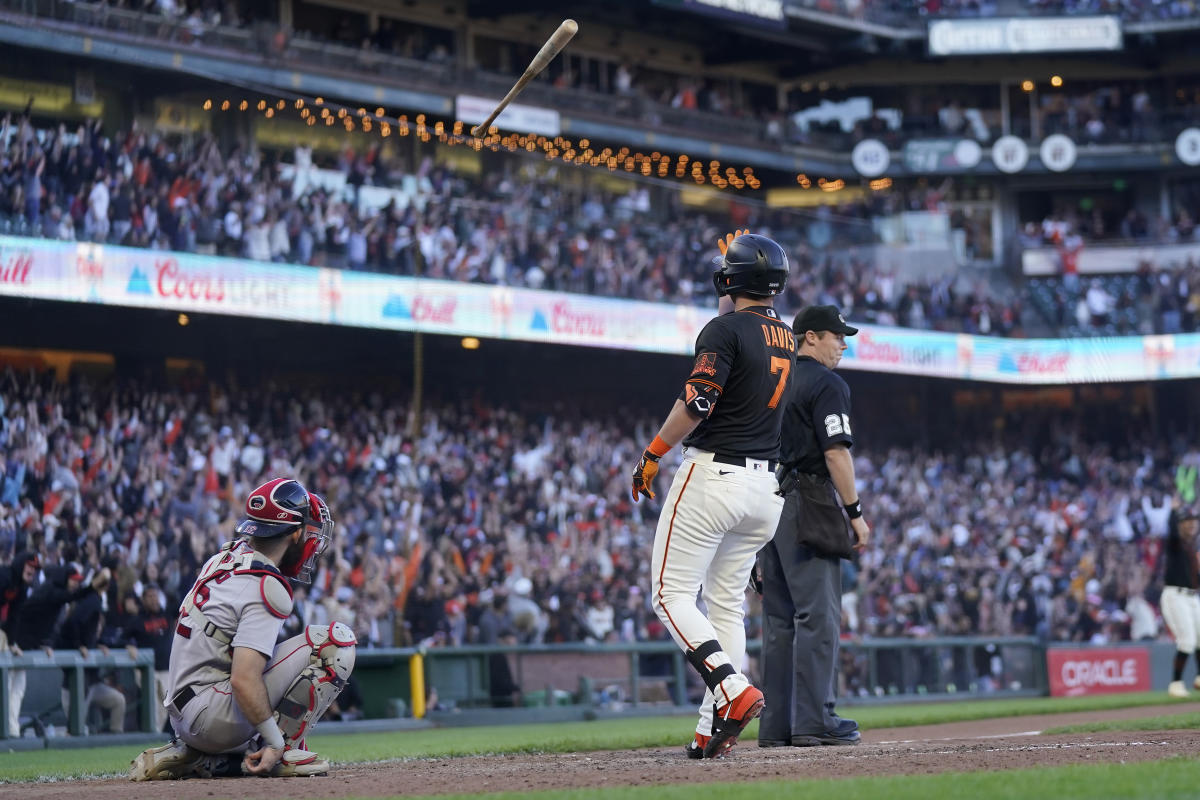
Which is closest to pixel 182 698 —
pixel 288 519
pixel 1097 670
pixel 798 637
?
pixel 288 519

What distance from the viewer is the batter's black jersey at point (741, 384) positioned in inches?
256

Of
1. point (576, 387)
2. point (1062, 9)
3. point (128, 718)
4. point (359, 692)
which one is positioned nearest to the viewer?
point (128, 718)

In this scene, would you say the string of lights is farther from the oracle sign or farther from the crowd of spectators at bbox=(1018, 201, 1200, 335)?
the oracle sign

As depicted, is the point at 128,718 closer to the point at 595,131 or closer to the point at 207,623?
the point at 207,623

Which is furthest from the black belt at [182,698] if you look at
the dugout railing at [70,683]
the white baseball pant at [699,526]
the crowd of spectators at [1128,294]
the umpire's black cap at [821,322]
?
the crowd of spectators at [1128,294]

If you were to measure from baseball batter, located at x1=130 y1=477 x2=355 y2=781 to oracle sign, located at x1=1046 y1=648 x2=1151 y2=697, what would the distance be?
14.4 metres

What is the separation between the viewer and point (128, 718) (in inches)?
476

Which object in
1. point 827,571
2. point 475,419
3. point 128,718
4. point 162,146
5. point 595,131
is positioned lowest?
point 128,718

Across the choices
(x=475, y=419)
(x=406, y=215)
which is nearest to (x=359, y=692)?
(x=406, y=215)

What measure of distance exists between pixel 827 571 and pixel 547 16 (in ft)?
86.9

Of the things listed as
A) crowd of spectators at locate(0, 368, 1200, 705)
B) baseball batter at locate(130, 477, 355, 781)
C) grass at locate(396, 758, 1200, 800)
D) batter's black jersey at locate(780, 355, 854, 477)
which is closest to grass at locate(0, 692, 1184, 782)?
baseball batter at locate(130, 477, 355, 781)

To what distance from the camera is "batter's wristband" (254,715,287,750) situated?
5.94m

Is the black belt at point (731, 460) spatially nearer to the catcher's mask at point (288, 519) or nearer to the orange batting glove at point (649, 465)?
the orange batting glove at point (649, 465)

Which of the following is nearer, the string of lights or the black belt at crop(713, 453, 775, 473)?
the black belt at crop(713, 453, 775, 473)
